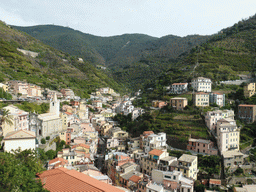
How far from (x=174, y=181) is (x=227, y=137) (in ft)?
47.2

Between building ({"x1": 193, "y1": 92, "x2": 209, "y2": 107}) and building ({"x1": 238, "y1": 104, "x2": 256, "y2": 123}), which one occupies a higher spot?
building ({"x1": 193, "y1": 92, "x2": 209, "y2": 107})

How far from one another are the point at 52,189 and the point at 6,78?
43246 mm

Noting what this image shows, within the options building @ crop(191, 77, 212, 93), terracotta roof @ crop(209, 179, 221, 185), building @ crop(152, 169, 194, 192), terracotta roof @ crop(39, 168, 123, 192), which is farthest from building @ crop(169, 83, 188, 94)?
terracotta roof @ crop(39, 168, 123, 192)

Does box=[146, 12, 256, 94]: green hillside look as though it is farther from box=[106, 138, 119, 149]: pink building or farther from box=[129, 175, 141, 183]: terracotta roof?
box=[129, 175, 141, 183]: terracotta roof

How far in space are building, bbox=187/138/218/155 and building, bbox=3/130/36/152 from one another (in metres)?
26.0

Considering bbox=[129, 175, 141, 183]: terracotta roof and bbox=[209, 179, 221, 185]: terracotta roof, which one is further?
bbox=[209, 179, 221, 185]: terracotta roof

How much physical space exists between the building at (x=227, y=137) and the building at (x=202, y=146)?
1261 millimetres

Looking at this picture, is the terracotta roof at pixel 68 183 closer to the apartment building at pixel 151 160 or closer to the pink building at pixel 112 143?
the apartment building at pixel 151 160

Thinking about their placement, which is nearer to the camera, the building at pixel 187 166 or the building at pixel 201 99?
the building at pixel 187 166

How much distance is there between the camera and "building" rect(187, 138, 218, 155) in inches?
1292

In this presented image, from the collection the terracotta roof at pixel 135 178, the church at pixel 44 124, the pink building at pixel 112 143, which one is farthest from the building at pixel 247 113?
the church at pixel 44 124

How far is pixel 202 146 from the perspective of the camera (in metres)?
33.5

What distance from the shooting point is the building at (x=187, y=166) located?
2680 cm

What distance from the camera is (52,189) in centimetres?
1419
